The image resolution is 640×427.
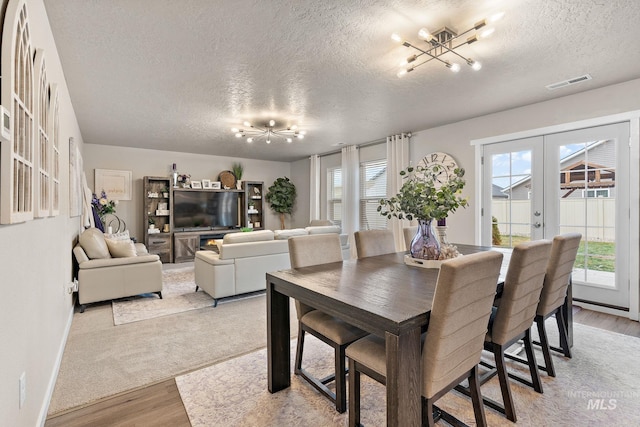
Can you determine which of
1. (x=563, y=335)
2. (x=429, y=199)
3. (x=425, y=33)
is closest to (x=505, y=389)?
(x=563, y=335)

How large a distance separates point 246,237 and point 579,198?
401 cm

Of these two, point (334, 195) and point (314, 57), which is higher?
point (314, 57)

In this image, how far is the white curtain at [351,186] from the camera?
6.40 m

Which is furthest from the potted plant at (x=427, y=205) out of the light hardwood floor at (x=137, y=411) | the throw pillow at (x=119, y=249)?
the throw pillow at (x=119, y=249)

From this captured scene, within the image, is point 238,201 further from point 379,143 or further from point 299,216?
point 379,143

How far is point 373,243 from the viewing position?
286 centimetres

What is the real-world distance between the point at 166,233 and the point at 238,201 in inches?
71.2

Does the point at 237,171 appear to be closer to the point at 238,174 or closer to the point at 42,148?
the point at 238,174

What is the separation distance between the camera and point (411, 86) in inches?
129

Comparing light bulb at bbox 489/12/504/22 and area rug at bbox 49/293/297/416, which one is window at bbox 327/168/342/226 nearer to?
area rug at bbox 49/293/297/416

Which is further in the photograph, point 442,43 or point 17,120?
point 442,43

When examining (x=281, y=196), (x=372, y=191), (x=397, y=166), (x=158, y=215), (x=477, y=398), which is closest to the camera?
(x=477, y=398)

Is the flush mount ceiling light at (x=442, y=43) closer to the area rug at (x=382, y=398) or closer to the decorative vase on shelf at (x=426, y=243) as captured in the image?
the decorative vase on shelf at (x=426, y=243)

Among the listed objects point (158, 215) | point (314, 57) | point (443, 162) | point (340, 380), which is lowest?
point (340, 380)
